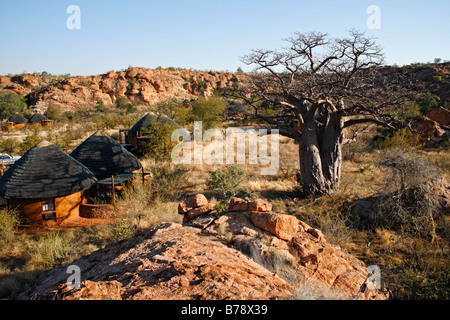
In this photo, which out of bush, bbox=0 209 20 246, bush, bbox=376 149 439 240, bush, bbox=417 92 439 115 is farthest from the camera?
bush, bbox=417 92 439 115

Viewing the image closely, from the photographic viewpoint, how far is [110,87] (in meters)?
42.0

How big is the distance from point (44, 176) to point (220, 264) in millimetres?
6334

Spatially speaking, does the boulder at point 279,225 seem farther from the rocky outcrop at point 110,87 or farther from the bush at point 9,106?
the rocky outcrop at point 110,87

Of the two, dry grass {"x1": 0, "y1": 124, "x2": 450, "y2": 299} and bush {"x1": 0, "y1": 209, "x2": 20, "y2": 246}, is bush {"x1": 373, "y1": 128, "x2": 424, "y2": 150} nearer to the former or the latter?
dry grass {"x1": 0, "y1": 124, "x2": 450, "y2": 299}

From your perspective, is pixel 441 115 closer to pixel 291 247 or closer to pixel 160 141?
pixel 160 141

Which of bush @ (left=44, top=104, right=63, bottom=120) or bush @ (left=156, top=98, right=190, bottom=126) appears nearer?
bush @ (left=156, top=98, right=190, bottom=126)


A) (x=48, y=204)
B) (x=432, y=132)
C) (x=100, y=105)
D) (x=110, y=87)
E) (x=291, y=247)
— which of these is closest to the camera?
(x=291, y=247)

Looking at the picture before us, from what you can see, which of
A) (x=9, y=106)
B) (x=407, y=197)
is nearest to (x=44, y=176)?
(x=407, y=197)

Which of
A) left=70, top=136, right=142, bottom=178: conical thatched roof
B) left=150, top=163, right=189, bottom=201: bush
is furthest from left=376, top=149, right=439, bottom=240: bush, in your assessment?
left=70, top=136, right=142, bottom=178: conical thatched roof

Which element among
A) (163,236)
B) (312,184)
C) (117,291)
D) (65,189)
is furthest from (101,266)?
(312,184)

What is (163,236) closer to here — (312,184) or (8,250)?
(8,250)

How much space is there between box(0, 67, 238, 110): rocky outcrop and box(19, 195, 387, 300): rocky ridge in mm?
38199

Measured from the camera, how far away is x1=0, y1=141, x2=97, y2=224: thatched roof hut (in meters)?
6.70

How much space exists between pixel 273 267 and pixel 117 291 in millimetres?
1650
